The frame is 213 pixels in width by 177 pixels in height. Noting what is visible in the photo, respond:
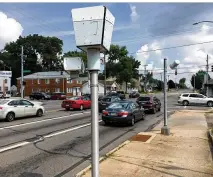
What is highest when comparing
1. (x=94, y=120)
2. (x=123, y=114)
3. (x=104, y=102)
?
(x=94, y=120)

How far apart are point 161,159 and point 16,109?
42.8 ft

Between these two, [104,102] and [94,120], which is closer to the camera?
[94,120]

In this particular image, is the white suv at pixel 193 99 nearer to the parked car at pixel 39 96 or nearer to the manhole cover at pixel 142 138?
the manhole cover at pixel 142 138

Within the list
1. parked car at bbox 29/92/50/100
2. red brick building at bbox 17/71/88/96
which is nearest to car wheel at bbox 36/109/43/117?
parked car at bbox 29/92/50/100

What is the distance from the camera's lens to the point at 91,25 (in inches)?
151

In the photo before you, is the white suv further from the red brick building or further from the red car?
the red brick building

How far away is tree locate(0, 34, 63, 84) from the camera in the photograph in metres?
106

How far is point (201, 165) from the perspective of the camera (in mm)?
7578

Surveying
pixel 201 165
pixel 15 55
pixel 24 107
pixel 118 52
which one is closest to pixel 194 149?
pixel 201 165

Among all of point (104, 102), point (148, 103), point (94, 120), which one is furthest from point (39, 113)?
point (94, 120)

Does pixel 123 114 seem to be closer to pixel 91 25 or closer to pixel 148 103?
pixel 148 103

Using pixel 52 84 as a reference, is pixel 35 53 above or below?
above

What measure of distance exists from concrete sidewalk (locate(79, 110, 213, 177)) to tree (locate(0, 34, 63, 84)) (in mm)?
98406

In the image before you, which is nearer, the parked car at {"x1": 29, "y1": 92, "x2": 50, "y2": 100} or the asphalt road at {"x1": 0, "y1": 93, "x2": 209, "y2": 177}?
the asphalt road at {"x1": 0, "y1": 93, "x2": 209, "y2": 177}
